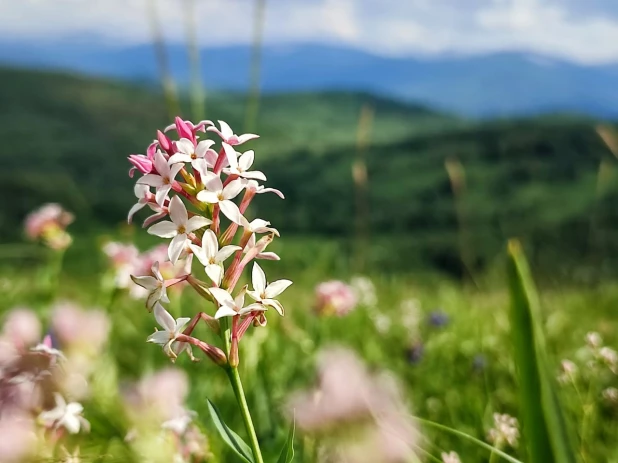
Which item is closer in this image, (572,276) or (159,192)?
(159,192)

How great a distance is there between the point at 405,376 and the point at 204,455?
5.62ft

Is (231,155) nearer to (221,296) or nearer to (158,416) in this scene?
(221,296)

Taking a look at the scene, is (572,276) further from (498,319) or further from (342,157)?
(342,157)

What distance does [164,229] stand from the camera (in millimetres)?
1108

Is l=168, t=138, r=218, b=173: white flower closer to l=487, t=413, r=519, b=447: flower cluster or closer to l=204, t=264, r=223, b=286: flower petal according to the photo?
l=204, t=264, r=223, b=286: flower petal

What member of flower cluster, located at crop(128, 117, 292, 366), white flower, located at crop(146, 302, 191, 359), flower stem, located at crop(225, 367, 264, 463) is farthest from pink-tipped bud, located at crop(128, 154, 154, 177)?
flower stem, located at crop(225, 367, 264, 463)

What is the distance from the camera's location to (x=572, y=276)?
9117mm

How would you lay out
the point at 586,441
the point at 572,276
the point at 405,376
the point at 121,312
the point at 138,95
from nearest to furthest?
1. the point at 586,441
2. the point at 405,376
3. the point at 121,312
4. the point at 572,276
5. the point at 138,95

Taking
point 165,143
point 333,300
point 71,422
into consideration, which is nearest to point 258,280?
point 165,143

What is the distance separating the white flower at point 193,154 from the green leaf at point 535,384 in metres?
0.52

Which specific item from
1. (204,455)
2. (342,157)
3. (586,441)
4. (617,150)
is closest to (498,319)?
(617,150)

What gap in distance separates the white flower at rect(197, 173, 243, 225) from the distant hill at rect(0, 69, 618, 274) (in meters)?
1.49

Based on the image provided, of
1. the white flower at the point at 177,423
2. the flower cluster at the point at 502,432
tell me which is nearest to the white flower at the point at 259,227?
the white flower at the point at 177,423

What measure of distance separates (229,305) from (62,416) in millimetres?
528
